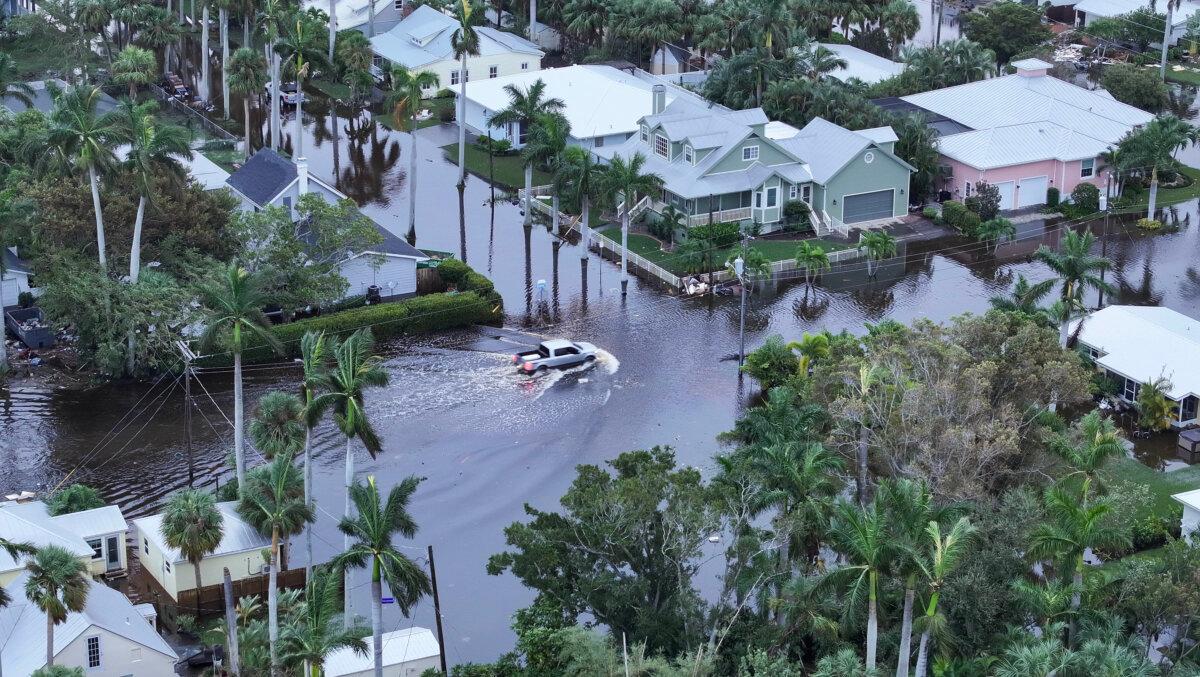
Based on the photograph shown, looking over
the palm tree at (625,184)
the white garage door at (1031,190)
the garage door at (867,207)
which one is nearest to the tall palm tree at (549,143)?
the palm tree at (625,184)

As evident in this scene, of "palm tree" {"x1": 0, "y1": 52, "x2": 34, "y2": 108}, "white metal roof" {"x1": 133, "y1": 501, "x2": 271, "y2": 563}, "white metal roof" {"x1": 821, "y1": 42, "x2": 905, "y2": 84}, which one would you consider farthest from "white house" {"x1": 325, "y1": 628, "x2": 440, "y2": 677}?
"white metal roof" {"x1": 821, "y1": 42, "x2": 905, "y2": 84}

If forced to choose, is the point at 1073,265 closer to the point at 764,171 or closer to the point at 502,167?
the point at 764,171

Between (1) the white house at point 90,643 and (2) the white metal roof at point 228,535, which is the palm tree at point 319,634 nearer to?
(1) the white house at point 90,643

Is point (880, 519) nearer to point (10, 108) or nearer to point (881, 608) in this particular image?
point (881, 608)

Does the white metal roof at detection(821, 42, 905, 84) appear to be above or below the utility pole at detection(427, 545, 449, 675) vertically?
above

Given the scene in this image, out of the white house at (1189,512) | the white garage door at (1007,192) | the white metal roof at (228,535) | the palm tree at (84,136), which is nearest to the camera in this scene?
the white metal roof at (228,535)

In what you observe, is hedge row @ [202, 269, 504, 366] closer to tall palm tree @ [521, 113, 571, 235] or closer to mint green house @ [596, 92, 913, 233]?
tall palm tree @ [521, 113, 571, 235]

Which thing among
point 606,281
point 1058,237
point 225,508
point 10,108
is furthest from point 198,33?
point 225,508
